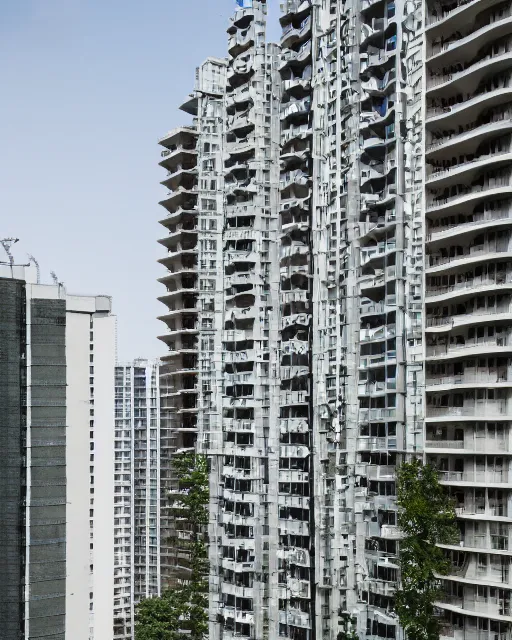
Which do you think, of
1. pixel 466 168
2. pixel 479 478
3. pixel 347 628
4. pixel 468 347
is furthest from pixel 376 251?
pixel 347 628

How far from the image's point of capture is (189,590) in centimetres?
4166

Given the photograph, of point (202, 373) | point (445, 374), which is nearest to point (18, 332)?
point (202, 373)

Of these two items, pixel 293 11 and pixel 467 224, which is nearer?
pixel 467 224

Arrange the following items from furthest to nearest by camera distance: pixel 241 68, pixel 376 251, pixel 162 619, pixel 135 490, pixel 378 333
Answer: pixel 135 490
pixel 162 619
pixel 241 68
pixel 376 251
pixel 378 333

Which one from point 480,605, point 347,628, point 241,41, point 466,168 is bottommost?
point 347,628

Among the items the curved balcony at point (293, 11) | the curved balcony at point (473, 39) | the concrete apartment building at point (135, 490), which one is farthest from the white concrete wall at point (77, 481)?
the concrete apartment building at point (135, 490)

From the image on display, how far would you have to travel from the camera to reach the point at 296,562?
3762 centimetres

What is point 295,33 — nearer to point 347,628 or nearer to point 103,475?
point 103,475

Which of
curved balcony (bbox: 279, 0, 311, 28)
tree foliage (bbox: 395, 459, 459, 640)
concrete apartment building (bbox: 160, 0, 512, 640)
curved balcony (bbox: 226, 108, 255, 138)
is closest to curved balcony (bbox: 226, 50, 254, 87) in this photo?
concrete apartment building (bbox: 160, 0, 512, 640)

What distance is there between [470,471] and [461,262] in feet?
20.2

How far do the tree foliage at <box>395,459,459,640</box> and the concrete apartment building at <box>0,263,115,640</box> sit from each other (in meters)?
12.2

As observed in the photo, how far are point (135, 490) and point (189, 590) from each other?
14.3 metres

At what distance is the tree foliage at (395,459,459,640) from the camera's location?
2905 centimetres

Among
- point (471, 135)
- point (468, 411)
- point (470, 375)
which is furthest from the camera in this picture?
point (470, 375)
